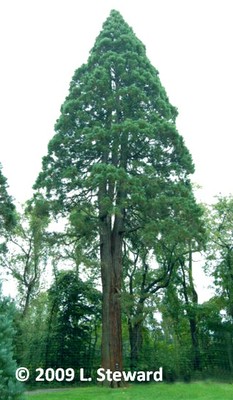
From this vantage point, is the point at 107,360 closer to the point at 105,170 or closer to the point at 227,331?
the point at 105,170

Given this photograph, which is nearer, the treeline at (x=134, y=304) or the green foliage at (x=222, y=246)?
the treeline at (x=134, y=304)

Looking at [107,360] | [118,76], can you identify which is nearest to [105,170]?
[118,76]

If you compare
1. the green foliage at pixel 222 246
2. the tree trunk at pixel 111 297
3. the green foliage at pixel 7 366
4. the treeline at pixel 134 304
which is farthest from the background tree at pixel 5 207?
the green foliage at pixel 222 246

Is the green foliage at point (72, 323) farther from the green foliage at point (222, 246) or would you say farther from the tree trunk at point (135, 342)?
the green foliage at point (222, 246)

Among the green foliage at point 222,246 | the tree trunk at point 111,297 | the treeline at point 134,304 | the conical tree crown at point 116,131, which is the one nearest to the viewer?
the tree trunk at point 111,297

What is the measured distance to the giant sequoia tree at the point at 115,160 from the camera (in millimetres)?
12398

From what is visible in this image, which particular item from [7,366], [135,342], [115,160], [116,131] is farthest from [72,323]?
[7,366]

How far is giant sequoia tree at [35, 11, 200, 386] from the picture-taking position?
40.7ft

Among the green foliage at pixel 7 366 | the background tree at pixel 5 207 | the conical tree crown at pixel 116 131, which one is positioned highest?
the conical tree crown at pixel 116 131

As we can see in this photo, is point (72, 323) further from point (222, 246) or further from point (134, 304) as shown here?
point (222, 246)

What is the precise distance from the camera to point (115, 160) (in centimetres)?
1369

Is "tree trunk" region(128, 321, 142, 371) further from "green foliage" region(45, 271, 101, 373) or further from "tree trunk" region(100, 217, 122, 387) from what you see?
"tree trunk" region(100, 217, 122, 387)

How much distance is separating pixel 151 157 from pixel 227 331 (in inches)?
415

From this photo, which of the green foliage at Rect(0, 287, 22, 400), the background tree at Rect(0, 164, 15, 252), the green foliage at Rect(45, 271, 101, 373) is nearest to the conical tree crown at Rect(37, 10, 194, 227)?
the background tree at Rect(0, 164, 15, 252)
